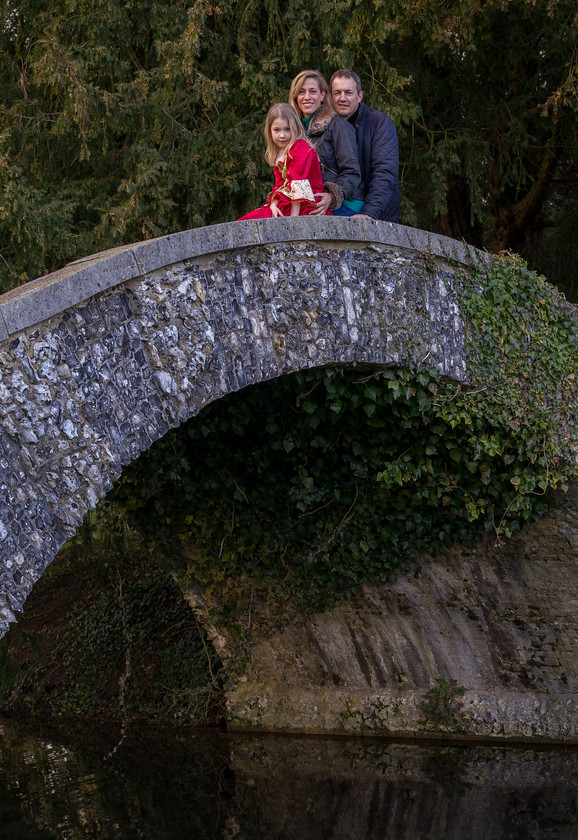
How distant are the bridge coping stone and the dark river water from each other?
153 inches

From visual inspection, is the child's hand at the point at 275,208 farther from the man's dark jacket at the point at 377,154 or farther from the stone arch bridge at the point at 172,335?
the man's dark jacket at the point at 377,154

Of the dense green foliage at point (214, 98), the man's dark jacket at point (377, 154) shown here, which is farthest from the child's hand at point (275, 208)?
the dense green foliage at point (214, 98)

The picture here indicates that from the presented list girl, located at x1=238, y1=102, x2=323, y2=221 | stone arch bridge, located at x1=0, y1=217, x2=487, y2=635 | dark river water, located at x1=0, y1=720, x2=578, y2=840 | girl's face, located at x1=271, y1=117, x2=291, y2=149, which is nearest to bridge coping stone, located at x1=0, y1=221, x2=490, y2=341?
stone arch bridge, located at x1=0, y1=217, x2=487, y2=635

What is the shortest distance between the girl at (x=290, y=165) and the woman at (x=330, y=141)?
16 cm

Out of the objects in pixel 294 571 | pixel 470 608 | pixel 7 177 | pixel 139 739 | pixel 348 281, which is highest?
pixel 7 177

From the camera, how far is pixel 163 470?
7055 millimetres

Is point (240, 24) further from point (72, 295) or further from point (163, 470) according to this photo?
point (72, 295)

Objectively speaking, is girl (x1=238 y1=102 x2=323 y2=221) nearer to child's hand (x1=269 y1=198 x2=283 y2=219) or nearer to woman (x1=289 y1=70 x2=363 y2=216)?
child's hand (x1=269 y1=198 x2=283 y2=219)

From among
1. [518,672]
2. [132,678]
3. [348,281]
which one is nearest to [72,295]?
[348,281]

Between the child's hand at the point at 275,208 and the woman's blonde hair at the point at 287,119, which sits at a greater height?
the woman's blonde hair at the point at 287,119

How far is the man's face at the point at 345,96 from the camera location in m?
5.81

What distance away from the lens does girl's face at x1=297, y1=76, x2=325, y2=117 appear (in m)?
5.78

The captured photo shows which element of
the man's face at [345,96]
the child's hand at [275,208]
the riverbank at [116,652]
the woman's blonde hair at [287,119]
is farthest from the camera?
the riverbank at [116,652]

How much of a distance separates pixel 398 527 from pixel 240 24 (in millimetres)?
4721
